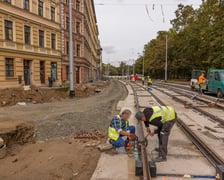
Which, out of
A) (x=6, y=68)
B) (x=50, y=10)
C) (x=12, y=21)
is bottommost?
(x=6, y=68)

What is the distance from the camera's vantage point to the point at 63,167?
5465 mm

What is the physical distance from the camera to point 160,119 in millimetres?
5242

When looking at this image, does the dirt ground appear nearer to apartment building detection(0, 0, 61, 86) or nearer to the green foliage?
apartment building detection(0, 0, 61, 86)

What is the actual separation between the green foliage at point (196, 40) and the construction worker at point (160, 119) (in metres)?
29.2

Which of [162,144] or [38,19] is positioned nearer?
[162,144]

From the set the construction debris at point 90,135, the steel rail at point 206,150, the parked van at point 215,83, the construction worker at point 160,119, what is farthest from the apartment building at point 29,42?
the construction worker at point 160,119

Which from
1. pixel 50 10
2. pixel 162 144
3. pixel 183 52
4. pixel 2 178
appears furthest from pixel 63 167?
pixel 183 52

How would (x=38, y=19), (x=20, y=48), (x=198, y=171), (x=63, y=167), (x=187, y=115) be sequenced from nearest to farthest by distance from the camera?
(x=198, y=171)
(x=63, y=167)
(x=187, y=115)
(x=20, y=48)
(x=38, y=19)

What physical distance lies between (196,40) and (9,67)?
3897 centimetres

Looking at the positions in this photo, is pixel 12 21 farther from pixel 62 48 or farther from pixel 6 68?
pixel 62 48

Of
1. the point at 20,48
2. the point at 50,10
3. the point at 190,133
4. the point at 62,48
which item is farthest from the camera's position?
the point at 62,48

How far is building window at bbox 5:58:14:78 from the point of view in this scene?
23.6 m

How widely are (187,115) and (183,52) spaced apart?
155ft

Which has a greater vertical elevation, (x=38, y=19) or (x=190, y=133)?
(x=38, y=19)
